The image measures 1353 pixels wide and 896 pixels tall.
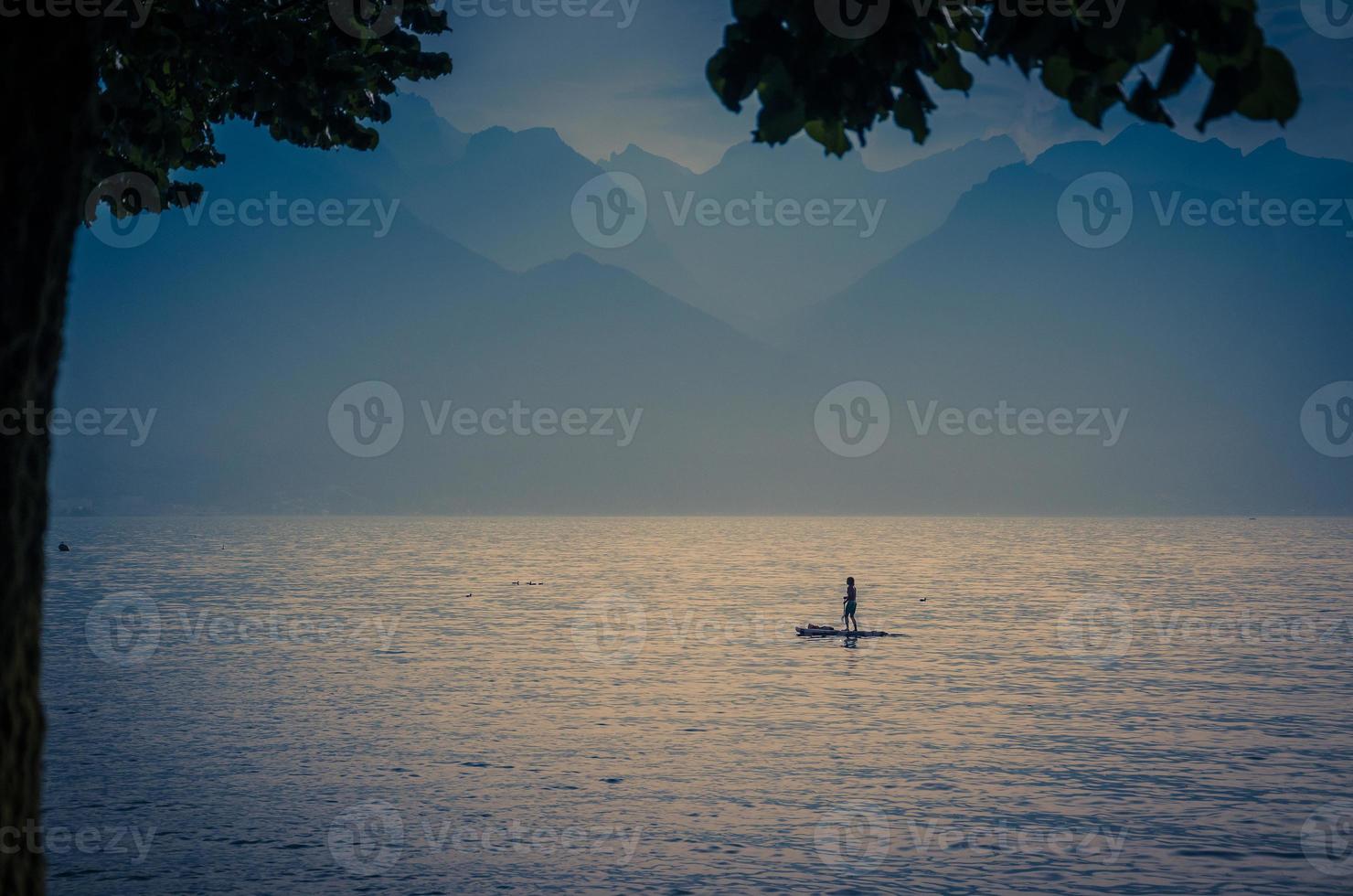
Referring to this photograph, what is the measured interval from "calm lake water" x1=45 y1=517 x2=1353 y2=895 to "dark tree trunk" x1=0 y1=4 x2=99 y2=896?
13479 mm

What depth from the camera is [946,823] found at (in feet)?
70.0

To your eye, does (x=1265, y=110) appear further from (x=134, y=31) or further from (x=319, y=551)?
(x=319, y=551)

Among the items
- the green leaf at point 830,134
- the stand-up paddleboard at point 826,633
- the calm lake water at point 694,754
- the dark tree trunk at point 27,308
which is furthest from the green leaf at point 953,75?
the stand-up paddleboard at point 826,633

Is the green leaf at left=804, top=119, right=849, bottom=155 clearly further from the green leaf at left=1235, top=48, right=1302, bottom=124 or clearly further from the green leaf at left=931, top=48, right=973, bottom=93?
the green leaf at left=1235, top=48, right=1302, bottom=124

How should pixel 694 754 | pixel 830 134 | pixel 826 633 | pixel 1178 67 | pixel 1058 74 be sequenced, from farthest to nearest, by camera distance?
pixel 826 633 → pixel 694 754 → pixel 830 134 → pixel 1058 74 → pixel 1178 67

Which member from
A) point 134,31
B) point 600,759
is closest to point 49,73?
point 134,31

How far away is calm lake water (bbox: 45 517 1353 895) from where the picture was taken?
18844mm

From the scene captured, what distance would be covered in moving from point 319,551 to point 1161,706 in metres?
160

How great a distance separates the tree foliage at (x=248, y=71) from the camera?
1172cm

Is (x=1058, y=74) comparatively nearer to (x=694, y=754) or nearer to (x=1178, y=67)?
(x=1178, y=67)

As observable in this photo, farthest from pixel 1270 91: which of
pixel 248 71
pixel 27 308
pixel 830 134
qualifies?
pixel 248 71

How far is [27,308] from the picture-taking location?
5.27 meters

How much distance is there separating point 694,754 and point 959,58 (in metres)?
22.6

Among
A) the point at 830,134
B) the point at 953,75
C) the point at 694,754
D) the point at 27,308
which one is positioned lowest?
the point at 694,754
